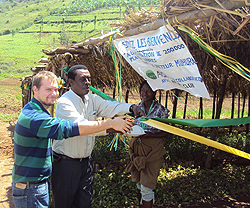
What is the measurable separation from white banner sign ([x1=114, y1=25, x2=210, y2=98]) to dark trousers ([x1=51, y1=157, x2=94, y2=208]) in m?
1.30

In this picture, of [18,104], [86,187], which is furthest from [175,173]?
[18,104]

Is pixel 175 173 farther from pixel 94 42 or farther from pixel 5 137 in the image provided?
pixel 5 137

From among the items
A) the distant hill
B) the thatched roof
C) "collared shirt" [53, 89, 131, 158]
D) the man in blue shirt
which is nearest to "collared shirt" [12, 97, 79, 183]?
the man in blue shirt

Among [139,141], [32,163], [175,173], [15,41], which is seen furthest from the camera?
[15,41]

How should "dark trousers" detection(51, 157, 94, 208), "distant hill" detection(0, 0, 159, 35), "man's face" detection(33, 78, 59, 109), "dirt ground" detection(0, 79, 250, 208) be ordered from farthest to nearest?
"distant hill" detection(0, 0, 159, 35) → "dirt ground" detection(0, 79, 250, 208) → "dark trousers" detection(51, 157, 94, 208) → "man's face" detection(33, 78, 59, 109)

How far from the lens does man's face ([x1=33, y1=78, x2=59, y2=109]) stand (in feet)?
6.89

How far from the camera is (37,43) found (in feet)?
178

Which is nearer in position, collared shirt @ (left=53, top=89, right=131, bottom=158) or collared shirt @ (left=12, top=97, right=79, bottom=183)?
collared shirt @ (left=12, top=97, right=79, bottom=183)

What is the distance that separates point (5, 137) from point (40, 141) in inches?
283

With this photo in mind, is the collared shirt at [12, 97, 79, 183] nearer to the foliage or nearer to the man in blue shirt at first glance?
the man in blue shirt

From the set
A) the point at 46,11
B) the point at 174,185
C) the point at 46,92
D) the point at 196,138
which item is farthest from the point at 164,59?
the point at 46,11

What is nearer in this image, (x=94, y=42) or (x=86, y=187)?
(x=86, y=187)

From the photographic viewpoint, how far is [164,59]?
2.92 metres

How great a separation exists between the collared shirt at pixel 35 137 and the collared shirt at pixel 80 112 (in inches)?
A: 13.2
